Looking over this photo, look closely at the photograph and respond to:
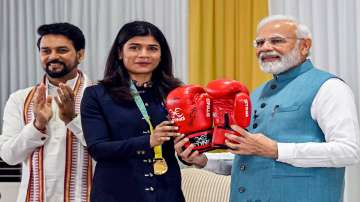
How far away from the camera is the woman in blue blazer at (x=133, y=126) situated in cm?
191

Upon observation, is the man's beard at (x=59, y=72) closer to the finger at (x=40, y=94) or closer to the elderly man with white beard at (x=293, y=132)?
the finger at (x=40, y=94)

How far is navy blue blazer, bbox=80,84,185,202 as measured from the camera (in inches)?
75.2

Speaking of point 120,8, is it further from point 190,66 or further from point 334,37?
point 334,37

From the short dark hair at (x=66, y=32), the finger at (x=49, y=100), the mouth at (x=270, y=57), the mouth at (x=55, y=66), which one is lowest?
the finger at (x=49, y=100)

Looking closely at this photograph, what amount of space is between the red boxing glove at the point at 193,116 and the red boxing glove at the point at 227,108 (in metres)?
0.02

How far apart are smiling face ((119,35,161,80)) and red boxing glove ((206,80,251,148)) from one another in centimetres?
29

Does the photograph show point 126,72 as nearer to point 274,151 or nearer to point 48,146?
point 48,146

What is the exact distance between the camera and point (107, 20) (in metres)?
3.86

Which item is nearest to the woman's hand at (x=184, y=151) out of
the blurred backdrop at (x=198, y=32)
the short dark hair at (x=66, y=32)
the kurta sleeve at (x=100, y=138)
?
the kurta sleeve at (x=100, y=138)

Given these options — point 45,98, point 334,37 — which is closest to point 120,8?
point 334,37

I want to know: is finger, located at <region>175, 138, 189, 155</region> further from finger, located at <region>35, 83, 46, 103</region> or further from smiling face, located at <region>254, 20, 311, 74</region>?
finger, located at <region>35, 83, 46, 103</region>

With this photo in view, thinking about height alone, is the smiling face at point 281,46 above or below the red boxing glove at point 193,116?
above

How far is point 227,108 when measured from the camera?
6.03ft

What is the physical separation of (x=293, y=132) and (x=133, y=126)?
55 centimetres
